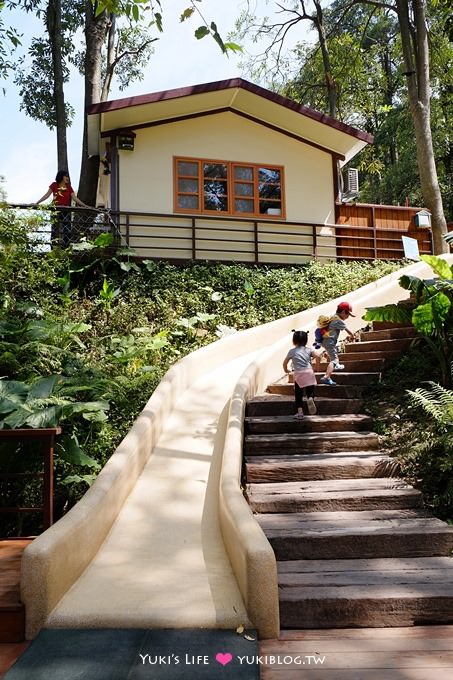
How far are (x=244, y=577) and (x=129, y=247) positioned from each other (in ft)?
33.7

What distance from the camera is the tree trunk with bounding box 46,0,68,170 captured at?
18000 millimetres

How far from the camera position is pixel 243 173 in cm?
1453

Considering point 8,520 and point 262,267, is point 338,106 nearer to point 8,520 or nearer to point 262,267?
point 262,267

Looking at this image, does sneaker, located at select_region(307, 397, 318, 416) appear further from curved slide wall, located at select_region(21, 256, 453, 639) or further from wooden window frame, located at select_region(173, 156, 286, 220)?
wooden window frame, located at select_region(173, 156, 286, 220)

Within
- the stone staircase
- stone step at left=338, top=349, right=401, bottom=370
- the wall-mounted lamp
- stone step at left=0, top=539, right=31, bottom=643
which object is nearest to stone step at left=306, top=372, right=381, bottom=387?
the stone staircase

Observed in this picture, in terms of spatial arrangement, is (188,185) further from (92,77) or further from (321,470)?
(321,470)

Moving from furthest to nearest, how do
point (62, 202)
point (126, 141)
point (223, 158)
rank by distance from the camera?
point (223, 158)
point (126, 141)
point (62, 202)

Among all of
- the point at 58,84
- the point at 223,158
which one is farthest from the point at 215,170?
the point at 58,84

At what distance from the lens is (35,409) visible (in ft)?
16.5

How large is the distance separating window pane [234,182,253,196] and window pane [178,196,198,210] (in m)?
1.19

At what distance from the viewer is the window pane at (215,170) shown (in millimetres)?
14195

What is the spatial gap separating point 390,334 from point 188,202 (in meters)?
7.42

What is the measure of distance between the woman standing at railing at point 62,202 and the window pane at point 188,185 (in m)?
2.75

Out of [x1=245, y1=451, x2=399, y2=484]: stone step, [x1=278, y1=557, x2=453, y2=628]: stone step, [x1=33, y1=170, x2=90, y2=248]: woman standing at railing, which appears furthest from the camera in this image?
[x1=33, y1=170, x2=90, y2=248]: woman standing at railing
